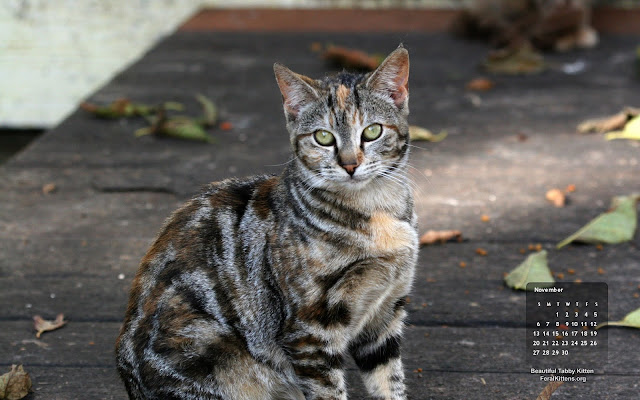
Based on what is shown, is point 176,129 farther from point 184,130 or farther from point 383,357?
point 383,357

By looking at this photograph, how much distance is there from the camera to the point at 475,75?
5.84 meters

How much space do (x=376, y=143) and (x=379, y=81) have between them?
20 cm

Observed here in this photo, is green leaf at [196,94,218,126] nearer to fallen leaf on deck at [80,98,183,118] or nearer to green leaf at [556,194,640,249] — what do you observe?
fallen leaf on deck at [80,98,183,118]

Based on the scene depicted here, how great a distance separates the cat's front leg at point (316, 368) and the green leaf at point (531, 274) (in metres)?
1.08

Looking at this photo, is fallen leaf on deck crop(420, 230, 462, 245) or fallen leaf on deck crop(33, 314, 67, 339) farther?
fallen leaf on deck crop(420, 230, 462, 245)

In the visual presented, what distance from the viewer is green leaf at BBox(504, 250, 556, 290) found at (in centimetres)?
327

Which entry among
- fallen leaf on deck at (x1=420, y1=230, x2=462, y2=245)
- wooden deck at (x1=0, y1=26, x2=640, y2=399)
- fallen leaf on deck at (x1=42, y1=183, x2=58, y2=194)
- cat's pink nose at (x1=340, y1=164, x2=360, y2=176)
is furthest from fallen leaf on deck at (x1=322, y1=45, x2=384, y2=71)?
cat's pink nose at (x1=340, y1=164, x2=360, y2=176)

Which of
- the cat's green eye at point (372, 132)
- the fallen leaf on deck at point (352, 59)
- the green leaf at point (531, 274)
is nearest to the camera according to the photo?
the cat's green eye at point (372, 132)

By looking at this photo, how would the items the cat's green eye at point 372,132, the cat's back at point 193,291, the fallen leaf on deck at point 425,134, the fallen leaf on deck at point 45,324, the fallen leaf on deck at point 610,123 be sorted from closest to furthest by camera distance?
the cat's back at point 193,291 < the cat's green eye at point 372,132 < the fallen leaf on deck at point 45,324 < the fallen leaf on deck at point 425,134 < the fallen leaf on deck at point 610,123

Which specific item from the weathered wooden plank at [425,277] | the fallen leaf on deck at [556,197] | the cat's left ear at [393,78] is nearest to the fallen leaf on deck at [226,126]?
the weathered wooden plank at [425,277]

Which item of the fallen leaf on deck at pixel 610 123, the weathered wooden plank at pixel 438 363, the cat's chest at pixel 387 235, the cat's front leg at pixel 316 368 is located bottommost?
the fallen leaf on deck at pixel 610 123

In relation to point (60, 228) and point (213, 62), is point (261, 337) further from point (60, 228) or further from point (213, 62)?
point (213, 62)

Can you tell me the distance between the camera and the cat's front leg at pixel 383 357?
2.66 metres

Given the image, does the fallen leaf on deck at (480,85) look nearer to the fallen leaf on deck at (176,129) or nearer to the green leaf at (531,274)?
the fallen leaf on deck at (176,129)
